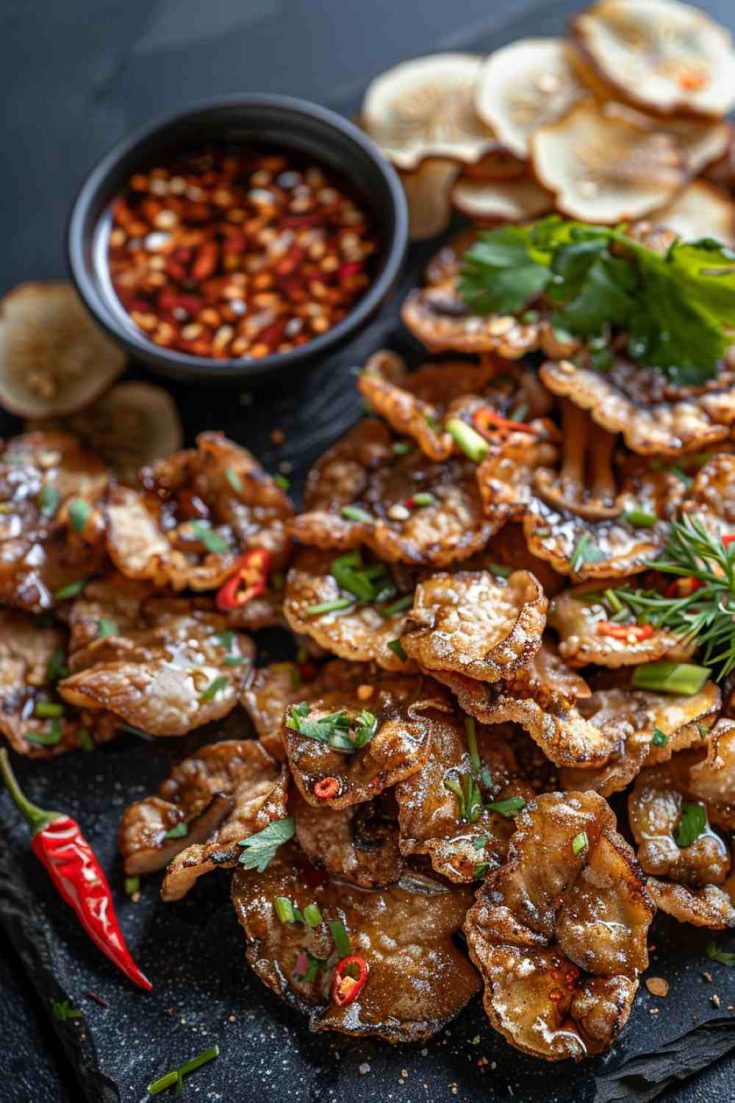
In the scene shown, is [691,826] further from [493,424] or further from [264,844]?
[493,424]

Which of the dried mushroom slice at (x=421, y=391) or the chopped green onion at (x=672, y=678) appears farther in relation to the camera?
the dried mushroom slice at (x=421, y=391)

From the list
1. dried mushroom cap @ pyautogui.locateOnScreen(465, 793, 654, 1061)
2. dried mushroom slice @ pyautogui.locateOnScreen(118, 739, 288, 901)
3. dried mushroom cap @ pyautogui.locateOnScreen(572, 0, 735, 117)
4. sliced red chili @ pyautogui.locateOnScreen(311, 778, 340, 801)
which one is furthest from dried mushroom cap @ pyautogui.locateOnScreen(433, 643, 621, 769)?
dried mushroom cap @ pyautogui.locateOnScreen(572, 0, 735, 117)

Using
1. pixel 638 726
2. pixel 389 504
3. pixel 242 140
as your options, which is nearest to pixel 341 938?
pixel 638 726

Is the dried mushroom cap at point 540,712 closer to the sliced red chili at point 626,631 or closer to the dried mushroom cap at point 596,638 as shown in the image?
the dried mushroom cap at point 596,638

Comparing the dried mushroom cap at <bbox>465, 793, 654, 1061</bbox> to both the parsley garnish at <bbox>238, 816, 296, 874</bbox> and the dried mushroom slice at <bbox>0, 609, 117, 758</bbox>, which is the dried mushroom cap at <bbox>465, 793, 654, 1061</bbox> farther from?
the dried mushroom slice at <bbox>0, 609, 117, 758</bbox>

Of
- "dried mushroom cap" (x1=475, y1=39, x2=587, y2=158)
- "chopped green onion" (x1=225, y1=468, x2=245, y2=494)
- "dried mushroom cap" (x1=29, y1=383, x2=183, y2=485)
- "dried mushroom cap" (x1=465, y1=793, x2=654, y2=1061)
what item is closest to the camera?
"dried mushroom cap" (x1=465, y1=793, x2=654, y2=1061)

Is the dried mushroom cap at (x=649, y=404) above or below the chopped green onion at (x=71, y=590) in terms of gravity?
above

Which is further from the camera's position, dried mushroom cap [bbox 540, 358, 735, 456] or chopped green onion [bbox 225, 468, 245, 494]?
chopped green onion [bbox 225, 468, 245, 494]

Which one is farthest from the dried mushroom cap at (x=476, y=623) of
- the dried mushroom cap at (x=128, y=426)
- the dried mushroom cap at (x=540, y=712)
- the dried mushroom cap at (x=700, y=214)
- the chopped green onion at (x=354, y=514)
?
the dried mushroom cap at (x=700, y=214)
